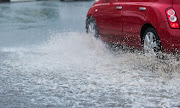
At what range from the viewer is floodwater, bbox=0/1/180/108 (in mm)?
5180

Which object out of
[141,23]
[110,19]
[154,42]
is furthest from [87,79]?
[110,19]

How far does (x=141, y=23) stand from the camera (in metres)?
7.41

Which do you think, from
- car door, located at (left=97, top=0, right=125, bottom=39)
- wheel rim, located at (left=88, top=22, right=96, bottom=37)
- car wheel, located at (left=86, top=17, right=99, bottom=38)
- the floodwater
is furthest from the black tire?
wheel rim, located at (left=88, top=22, right=96, bottom=37)

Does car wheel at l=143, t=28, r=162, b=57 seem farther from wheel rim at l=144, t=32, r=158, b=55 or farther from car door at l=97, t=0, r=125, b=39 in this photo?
car door at l=97, t=0, r=125, b=39

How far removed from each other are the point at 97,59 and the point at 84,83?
6.64 ft

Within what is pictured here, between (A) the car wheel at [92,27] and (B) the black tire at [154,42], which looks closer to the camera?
(B) the black tire at [154,42]

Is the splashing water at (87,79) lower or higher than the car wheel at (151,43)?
lower

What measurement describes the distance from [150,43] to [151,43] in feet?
0.10

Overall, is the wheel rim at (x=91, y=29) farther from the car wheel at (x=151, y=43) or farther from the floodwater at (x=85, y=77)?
the car wheel at (x=151, y=43)

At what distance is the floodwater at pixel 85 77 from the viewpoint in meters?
5.18

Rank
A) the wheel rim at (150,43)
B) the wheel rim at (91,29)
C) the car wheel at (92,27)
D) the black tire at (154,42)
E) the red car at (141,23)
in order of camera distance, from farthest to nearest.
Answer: the wheel rim at (91,29) → the car wheel at (92,27) → the wheel rim at (150,43) → the black tire at (154,42) → the red car at (141,23)

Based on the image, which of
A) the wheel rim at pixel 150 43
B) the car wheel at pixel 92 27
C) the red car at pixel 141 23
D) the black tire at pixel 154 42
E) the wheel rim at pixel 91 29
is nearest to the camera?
the red car at pixel 141 23

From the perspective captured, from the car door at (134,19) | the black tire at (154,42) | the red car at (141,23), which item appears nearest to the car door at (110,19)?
the red car at (141,23)

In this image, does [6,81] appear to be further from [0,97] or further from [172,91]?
[172,91]
